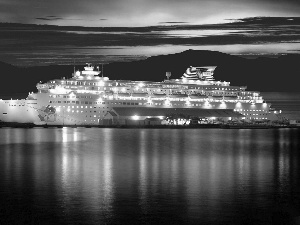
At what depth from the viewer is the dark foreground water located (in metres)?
21.2

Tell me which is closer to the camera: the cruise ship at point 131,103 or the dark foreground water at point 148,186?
the dark foreground water at point 148,186

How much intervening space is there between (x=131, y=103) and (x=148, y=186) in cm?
5237

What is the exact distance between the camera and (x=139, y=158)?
129ft

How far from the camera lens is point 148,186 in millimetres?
27000

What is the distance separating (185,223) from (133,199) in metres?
4.04

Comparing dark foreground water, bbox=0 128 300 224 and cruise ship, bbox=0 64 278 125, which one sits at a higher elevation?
cruise ship, bbox=0 64 278 125

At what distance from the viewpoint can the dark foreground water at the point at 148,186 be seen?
69.7 feet

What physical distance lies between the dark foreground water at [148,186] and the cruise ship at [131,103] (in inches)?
1189

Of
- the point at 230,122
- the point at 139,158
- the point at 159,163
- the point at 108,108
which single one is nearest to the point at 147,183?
the point at 159,163

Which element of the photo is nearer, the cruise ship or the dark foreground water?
the dark foreground water

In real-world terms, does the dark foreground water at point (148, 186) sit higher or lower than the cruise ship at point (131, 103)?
lower

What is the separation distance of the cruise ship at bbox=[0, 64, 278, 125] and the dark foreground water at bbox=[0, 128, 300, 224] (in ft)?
99.1

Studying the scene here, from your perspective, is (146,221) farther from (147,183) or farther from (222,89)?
(222,89)

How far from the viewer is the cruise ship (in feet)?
248
